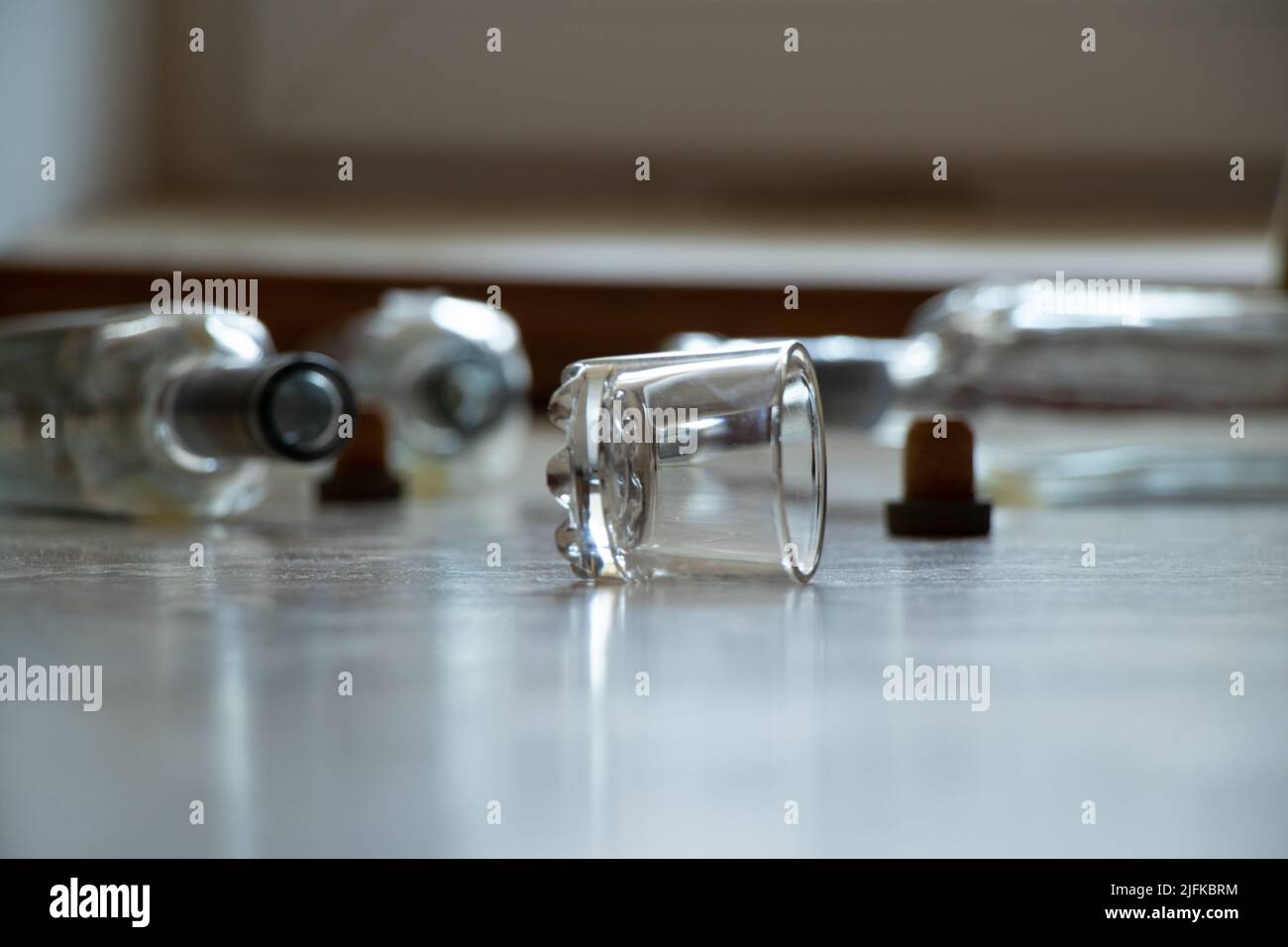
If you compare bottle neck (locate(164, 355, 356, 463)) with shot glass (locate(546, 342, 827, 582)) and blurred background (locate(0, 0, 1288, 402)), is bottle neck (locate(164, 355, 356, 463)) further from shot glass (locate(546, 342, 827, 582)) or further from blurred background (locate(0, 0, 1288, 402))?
blurred background (locate(0, 0, 1288, 402))

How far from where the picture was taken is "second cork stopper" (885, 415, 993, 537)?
0.84m

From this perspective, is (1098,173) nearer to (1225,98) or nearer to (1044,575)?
(1225,98)

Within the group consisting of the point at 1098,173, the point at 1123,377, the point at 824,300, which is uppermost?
the point at 1098,173

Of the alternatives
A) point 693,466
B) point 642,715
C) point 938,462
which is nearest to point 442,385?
point 938,462

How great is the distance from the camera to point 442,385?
1.18 metres

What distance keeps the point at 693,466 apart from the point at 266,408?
0.27 meters

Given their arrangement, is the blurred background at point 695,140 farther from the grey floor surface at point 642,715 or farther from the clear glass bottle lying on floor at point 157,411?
the grey floor surface at point 642,715

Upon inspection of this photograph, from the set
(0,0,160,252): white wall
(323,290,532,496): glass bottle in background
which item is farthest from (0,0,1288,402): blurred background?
(323,290,532,496): glass bottle in background

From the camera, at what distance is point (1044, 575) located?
0.67 metres

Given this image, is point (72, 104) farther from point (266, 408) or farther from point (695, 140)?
point (266, 408)

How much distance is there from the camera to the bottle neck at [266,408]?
2.52 feet

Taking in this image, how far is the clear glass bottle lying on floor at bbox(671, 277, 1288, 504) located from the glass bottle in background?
182 millimetres
